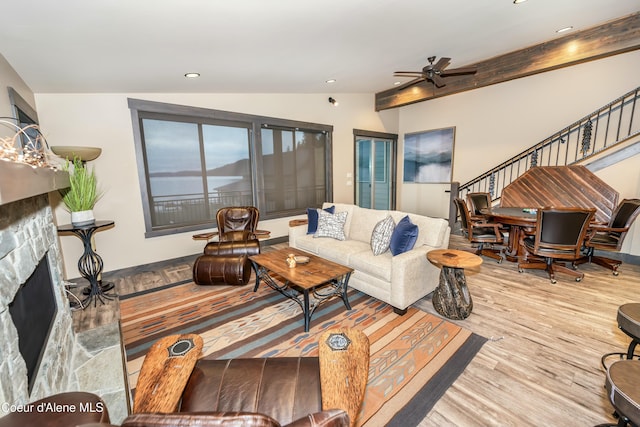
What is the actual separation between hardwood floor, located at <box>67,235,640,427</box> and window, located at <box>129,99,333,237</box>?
1174 millimetres

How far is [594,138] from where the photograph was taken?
4398 mm

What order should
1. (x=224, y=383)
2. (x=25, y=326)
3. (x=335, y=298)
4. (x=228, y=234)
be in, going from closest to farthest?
(x=224, y=383)
(x=25, y=326)
(x=335, y=298)
(x=228, y=234)

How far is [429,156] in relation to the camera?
6.75 m

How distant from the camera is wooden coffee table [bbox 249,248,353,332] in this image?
7.73 ft

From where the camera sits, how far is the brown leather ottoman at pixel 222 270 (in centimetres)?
315

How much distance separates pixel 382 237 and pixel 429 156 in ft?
15.3

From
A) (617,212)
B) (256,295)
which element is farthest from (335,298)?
(617,212)

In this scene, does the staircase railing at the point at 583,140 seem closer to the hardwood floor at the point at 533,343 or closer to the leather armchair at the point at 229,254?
the hardwood floor at the point at 533,343

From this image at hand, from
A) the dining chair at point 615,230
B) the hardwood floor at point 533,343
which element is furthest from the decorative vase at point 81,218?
the dining chair at point 615,230

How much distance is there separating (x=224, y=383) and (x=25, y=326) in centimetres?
112

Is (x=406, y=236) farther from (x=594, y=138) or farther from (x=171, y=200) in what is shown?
(x=594, y=138)

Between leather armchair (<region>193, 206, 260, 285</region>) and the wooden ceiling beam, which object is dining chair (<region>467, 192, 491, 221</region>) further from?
leather armchair (<region>193, 206, 260, 285</region>)

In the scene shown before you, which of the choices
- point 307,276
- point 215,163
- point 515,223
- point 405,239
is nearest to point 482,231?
point 515,223

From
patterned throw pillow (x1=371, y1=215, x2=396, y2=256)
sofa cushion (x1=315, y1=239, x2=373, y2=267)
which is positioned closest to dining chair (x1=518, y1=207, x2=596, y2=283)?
A: patterned throw pillow (x1=371, y1=215, x2=396, y2=256)
